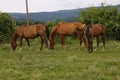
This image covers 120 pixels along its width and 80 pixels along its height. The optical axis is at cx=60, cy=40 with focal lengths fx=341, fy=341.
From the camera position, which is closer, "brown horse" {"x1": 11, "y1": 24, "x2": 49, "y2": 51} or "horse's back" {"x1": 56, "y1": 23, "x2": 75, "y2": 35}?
"brown horse" {"x1": 11, "y1": 24, "x2": 49, "y2": 51}

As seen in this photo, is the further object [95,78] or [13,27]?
[13,27]

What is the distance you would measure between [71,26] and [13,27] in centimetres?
1164

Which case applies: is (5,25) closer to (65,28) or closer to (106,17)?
(106,17)

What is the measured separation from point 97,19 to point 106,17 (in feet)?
2.83

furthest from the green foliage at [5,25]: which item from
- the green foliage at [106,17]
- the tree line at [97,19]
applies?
the green foliage at [106,17]

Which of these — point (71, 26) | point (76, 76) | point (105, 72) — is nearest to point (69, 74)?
point (76, 76)

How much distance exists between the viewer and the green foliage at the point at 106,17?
30953 millimetres

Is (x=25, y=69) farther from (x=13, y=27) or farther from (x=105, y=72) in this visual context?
(x=13, y=27)

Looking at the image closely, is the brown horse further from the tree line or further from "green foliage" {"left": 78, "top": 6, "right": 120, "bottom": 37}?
"green foliage" {"left": 78, "top": 6, "right": 120, "bottom": 37}

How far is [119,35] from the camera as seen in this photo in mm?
31219

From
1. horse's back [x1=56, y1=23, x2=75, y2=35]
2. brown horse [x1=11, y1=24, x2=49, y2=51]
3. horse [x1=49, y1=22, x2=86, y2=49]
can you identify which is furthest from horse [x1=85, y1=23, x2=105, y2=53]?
brown horse [x1=11, y1=24, x2=49, y2=51]

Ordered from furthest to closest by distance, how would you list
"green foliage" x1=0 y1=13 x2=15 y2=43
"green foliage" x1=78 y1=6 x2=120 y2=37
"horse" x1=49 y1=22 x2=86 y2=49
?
"green foliage" x1=0 y1=13 x2=15 y2=43
"green foliage" x1=78 y1=6 x2=120 y2=37
"horse" x1=49 y1=22 x2=86 y2=49

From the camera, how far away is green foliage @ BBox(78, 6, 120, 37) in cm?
3095

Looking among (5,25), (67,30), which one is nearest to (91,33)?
(67,30)
